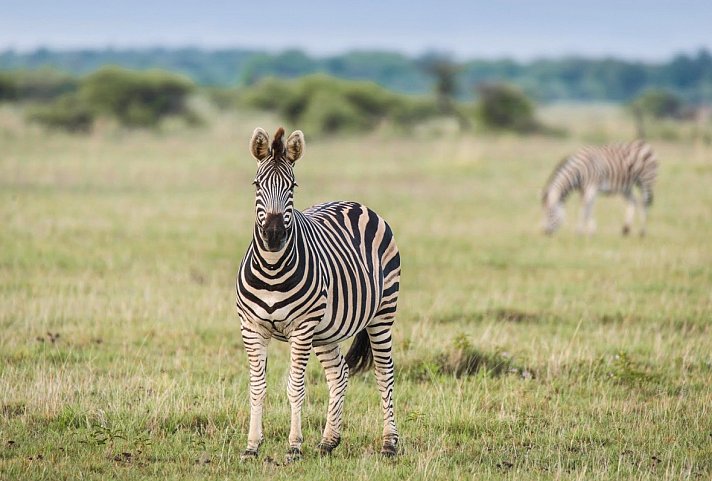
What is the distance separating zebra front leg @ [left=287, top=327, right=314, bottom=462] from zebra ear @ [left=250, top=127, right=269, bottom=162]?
1.13 metres

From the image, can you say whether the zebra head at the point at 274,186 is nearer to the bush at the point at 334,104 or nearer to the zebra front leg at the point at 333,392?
the zebra front leg at the point at 333,392

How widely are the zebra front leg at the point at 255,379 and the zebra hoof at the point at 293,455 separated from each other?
8.9 inches

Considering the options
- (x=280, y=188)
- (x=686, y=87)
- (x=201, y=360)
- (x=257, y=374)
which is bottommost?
(x=201, y=360)

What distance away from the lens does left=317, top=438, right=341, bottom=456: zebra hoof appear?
6566mm

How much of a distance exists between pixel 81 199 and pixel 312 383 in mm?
13946

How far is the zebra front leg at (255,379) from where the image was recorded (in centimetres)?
616

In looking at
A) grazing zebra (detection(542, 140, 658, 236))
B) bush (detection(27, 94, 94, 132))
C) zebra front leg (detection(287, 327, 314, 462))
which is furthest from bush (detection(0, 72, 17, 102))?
zebra front leg (detection(287, 327, 314, 462))

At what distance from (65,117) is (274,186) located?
3978cm

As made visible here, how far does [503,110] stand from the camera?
48.8 metres

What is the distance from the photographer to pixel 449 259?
49.5 ft

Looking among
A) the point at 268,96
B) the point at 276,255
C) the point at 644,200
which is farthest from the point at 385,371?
the point at 268,96

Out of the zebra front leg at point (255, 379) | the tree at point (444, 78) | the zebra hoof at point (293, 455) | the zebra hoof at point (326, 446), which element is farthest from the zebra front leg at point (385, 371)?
the tree at point (444, 78)

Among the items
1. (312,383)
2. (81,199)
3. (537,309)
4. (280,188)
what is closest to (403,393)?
(312,383)

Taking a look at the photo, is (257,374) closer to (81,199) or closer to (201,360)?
(201,360)
